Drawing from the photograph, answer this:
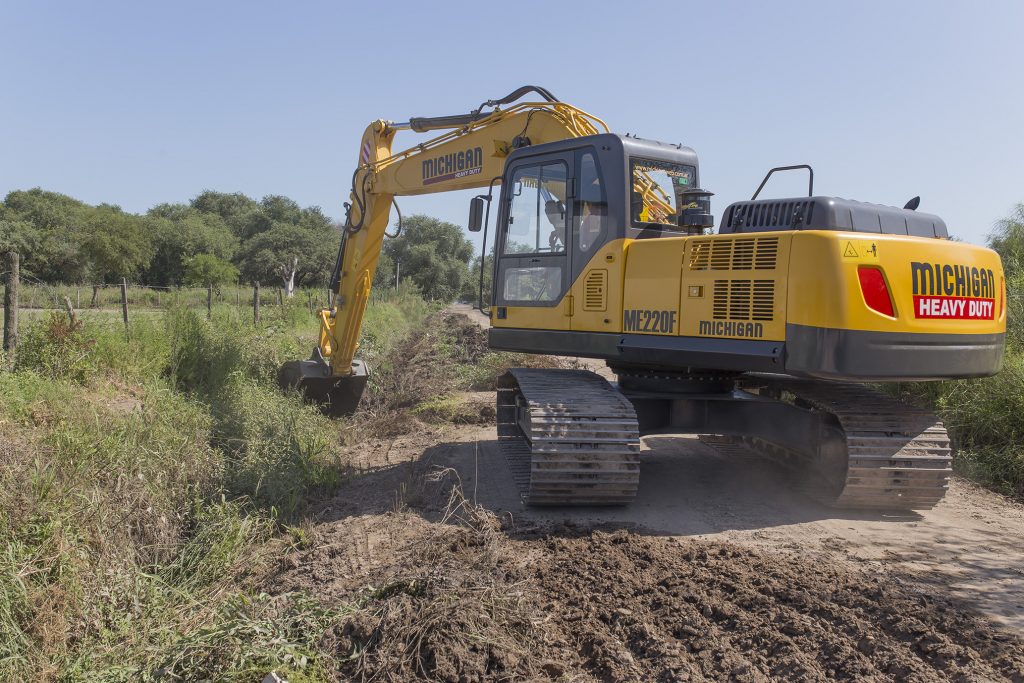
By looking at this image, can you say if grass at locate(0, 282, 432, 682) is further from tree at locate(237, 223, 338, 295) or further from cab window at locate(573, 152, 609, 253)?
tree at locate(237, 223, 338, 295)

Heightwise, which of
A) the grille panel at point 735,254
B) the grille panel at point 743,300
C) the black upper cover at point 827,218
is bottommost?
the grille panel at point 743,300

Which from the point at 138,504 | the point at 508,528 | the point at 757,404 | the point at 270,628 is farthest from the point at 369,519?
the point at 757,404

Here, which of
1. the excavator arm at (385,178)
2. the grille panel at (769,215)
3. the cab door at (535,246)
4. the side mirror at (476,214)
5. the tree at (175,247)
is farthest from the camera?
the tree at (175,247)

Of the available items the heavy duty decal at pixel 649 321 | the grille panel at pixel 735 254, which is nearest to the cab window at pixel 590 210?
the heavy duty decal at pixel 649 321

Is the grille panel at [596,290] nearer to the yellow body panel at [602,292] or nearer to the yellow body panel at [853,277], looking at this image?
the yellow body panel at [602,292]

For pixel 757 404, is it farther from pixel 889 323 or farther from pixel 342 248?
pixel 342 248

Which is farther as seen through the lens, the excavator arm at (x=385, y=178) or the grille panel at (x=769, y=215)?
the excavator arm at (x=385, y=178)

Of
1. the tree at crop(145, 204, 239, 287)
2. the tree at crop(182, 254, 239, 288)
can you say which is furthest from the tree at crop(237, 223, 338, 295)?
the tree at crop(182, 254, 239, 288)

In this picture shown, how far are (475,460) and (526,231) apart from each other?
239 centimetres

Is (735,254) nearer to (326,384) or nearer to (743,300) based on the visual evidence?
(743,300)

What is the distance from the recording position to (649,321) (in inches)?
231

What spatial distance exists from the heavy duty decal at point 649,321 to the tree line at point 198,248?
112 ft

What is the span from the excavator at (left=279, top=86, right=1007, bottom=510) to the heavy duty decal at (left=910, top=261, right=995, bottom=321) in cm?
1

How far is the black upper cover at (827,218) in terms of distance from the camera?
5258mm
